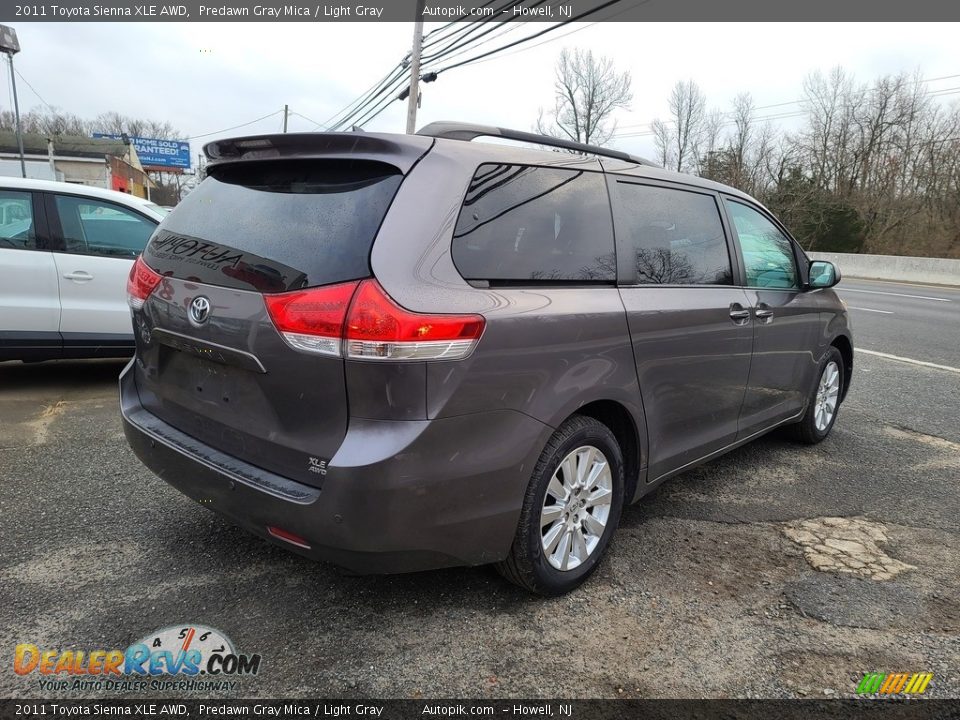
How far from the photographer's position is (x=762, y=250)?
12.8ft

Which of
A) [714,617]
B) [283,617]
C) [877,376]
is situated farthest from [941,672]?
[877,376]

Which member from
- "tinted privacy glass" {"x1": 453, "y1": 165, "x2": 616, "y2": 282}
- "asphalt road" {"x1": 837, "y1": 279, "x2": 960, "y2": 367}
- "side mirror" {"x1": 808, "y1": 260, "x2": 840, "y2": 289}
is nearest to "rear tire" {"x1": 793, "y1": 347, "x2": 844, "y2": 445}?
"side mirror" {"x1": 808, "y1": 260, "x2": 840, "y2": 289}

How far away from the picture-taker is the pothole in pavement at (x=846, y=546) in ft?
9.67

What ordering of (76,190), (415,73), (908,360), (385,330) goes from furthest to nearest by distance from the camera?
(415,73), (908,360), (76,190), (385,330)

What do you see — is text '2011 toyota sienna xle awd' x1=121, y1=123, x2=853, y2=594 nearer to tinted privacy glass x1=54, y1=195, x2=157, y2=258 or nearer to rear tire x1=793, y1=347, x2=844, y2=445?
A: rear tire x1=793, y1=347, x2=844, y2=445

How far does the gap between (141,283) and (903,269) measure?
97.8 ft

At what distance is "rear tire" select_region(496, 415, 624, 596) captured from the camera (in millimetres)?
2369

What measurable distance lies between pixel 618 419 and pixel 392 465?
3.93 ft

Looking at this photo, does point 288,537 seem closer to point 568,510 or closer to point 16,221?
point 568,510

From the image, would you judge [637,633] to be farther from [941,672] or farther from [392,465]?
[392,465]

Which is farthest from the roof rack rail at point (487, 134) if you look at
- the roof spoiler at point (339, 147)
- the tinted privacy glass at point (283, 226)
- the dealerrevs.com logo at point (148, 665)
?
the dealerrevs.com logo at point (148, 665)

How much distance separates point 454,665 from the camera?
2.19 m

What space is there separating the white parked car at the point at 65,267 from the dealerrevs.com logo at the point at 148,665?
11.6 feet

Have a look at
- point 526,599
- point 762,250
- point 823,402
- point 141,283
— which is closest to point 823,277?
point 762,250
